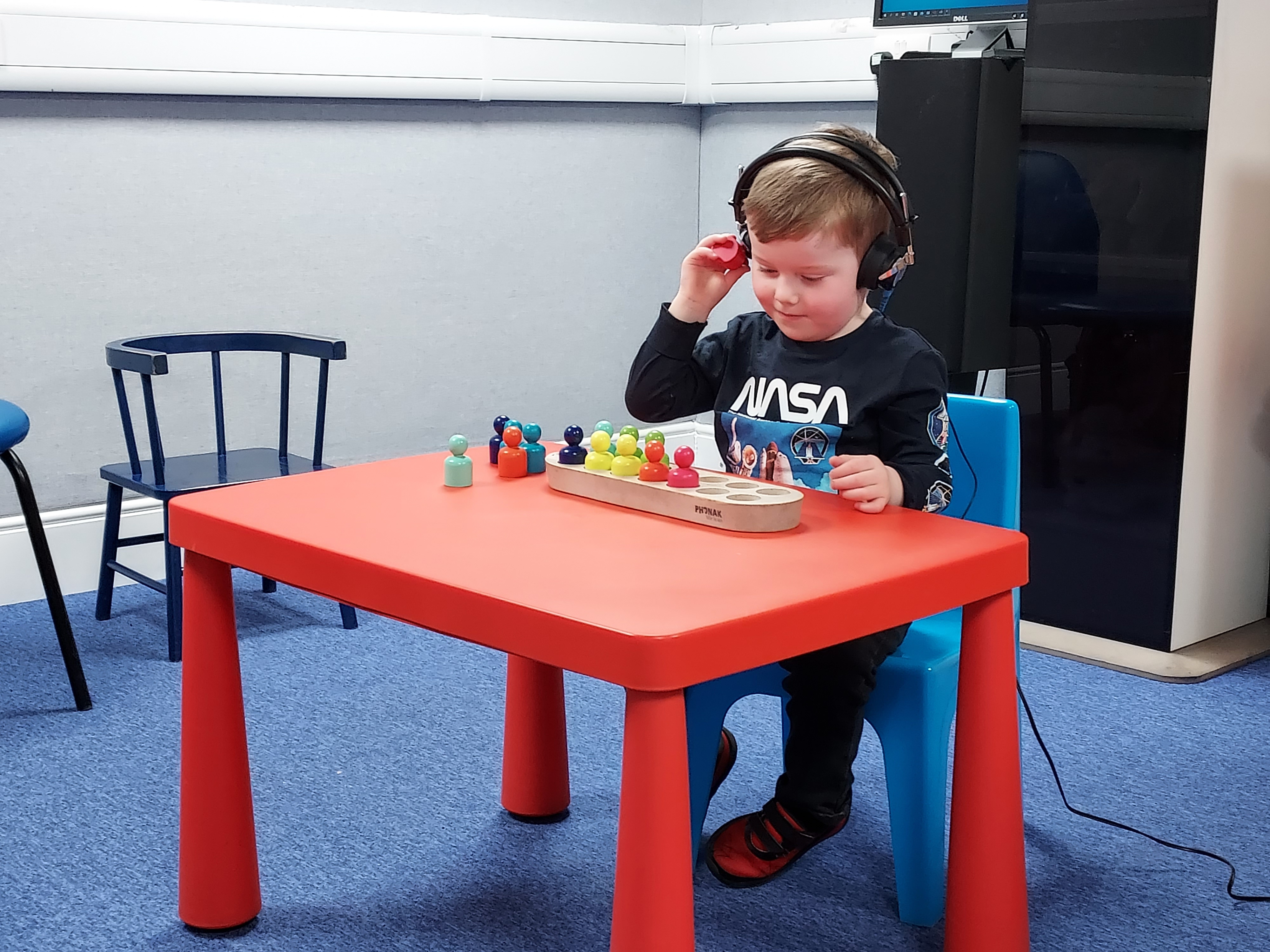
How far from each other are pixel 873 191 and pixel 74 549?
194 cm

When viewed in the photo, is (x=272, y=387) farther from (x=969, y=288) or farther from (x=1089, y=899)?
(x=1089, y=899)

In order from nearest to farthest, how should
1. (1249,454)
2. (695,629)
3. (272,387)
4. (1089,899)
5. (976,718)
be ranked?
1. (695,629)
2. (976,718)
3. (1089,899)
4. (1249,454)
5. (272,387)

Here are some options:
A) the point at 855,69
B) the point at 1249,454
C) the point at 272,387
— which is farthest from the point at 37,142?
the point at 1249,454

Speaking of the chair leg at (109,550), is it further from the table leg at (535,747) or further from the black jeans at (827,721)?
the black jeans at (827,721)

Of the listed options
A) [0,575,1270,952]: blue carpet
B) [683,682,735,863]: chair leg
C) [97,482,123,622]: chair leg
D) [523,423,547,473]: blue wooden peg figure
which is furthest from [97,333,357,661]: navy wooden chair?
[683,682,735,863]: chair leg

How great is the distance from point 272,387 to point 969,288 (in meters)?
1.42

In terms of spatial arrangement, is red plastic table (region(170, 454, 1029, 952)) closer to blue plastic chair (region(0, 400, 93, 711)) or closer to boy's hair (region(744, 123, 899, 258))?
boy's hair (region(744, 123, 899, 258))

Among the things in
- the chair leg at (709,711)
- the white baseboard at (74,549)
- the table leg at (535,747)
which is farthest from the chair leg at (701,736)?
the white baseboard at (74,549)

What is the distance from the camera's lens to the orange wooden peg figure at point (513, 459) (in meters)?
1.52

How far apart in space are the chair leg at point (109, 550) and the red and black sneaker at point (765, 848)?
1.40m

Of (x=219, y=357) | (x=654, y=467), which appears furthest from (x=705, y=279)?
(x=219, y=357)

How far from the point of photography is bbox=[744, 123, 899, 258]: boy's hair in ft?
4.54

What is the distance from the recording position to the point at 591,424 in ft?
11.6

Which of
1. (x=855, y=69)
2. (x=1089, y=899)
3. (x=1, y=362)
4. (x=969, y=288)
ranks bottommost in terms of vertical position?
(x=1089, y=899)
